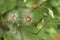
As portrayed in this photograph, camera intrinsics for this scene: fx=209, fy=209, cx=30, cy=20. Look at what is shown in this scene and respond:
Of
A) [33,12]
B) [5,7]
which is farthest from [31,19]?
[5,7]

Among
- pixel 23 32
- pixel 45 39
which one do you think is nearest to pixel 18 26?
pixel 23 32

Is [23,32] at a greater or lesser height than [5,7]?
lesser

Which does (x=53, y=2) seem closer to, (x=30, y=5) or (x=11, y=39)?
(x=30, y=5)

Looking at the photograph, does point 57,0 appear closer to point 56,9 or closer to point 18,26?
point 56,9

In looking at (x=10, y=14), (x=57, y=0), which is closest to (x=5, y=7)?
(x=10, y=14)

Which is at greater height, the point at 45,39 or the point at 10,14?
the point at 10,14

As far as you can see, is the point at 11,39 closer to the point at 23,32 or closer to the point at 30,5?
the point at 23,32

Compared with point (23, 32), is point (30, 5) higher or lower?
higher
